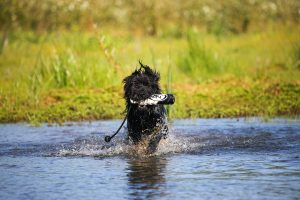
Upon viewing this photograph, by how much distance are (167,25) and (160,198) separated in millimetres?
17693

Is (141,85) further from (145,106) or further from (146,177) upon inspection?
(146,177)

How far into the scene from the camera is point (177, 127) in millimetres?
11672

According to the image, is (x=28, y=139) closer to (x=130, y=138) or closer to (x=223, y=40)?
(x=130, y=138)

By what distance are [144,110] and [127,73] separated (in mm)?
5951

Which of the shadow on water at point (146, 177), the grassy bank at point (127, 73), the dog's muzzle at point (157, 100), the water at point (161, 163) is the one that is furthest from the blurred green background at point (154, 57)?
the shadow on water at point (146, 177)

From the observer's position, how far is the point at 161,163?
8.55 m

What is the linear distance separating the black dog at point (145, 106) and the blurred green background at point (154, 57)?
1.00 metres

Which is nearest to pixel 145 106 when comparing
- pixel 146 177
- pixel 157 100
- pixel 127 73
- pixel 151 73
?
pixel 157 100

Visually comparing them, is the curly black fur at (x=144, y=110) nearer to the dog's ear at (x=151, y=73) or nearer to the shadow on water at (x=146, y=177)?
the dog's ear at (x=151, y=73)

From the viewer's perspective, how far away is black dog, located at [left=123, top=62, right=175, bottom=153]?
873 cm

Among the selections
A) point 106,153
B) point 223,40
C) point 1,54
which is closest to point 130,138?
point 106,153

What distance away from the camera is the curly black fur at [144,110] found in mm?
8797

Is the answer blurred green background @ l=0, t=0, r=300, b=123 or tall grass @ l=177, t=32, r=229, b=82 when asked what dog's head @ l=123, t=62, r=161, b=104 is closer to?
blurred green background @ l=0, t=0, r=300, b=123

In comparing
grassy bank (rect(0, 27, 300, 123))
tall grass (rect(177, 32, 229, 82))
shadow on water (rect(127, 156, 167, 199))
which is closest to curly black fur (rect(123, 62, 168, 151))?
shadow on water (rect(127, 156, 167, 199))
